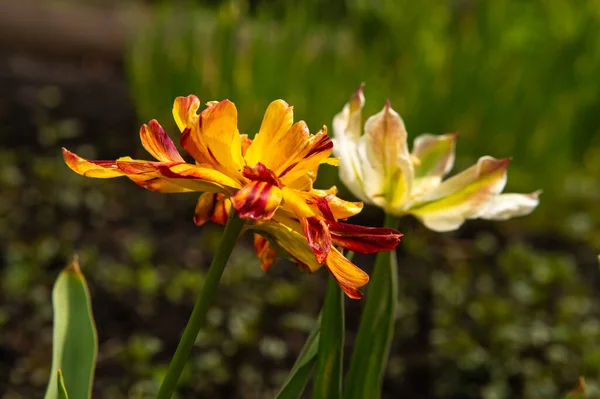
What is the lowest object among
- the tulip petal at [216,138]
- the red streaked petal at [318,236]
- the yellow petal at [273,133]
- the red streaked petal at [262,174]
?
the red streaked petal at [318,236]

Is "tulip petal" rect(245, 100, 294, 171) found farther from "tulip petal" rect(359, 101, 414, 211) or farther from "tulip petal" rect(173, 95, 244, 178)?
"tulip petal" rect(359, 101, 414, 211)

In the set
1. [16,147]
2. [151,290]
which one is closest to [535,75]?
[151,290]

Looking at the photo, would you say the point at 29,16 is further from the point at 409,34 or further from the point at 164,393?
the point at 164,393

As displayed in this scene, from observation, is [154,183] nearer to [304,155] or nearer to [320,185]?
[304,155]

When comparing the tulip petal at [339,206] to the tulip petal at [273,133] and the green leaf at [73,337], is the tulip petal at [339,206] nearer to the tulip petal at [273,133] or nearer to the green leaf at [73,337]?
the tulip petal at [273,133]

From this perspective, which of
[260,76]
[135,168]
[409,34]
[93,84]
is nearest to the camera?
[135,168]

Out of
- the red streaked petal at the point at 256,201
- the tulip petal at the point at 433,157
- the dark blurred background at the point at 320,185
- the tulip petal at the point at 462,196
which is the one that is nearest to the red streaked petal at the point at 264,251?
the red streaked petal at the point at 256,201
